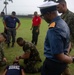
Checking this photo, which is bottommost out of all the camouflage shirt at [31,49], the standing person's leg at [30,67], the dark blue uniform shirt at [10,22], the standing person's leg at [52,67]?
the standing person's leg at [30,67]

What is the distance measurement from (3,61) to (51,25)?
13.3ft

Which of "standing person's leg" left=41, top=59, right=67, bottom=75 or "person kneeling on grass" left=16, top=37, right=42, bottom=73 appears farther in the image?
"person kneeling on grass" left=16, top=37, right=42, bottom=73

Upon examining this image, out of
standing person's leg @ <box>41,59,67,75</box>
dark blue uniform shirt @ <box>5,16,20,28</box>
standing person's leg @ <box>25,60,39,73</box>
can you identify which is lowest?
standing person's leg @ <box>25,60,39,73</box>

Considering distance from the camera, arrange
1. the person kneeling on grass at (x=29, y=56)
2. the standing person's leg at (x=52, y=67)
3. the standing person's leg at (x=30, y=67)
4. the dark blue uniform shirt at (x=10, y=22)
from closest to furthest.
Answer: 1. the standing person's leg at (x=52, y=67)
2. the person kneeling on grass at (x=29, y=56)
3. the standing person's leg at (x=30, y=67)
4. the dark blue uniform shirt at (x=10, y=22)

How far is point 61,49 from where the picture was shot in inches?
103

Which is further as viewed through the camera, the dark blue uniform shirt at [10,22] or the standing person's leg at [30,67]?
the dark blue uniform shirt at [10,22]

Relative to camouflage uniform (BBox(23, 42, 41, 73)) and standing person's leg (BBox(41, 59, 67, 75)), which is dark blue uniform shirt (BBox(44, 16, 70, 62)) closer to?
standing person's leg (BBox(41, 59, 67, 75))

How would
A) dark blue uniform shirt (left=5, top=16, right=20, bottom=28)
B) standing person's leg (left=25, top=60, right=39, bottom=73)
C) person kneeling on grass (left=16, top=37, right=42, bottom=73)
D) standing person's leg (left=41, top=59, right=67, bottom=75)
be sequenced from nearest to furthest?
standing person's leg (left=41, top=59, right=67, bottom=75) → person kneeling on grass (left=16, top=37, right=42, bottom=73) → standing person's leg (left=25, top=60, right=39, bottom=73) → dark blue uniform shirt (left=5, top=16, right=20, bottom=28)

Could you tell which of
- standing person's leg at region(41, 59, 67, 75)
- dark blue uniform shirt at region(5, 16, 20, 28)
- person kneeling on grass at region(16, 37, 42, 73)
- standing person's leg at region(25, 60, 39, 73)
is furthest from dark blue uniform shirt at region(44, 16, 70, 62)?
dark blue uniform shirt at region(5, 16, 20, 28)

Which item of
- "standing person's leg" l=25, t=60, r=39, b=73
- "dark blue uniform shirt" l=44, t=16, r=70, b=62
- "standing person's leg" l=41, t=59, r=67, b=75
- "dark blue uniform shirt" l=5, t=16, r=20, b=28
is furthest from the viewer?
"dark blue uniform shirt" l=5, t=16, r=20, b=28

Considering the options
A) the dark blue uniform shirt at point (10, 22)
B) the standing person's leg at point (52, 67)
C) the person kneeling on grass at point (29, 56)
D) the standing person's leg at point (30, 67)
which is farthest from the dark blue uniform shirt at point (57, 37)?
the dark blue uniform shirt at point (10, 22)

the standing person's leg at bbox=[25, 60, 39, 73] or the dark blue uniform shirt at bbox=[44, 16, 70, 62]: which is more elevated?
the dark blue uniform shirt at bbox=[44, 16, 70, 62]

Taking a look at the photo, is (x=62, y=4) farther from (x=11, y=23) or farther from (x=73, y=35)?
(x=11, y=23)

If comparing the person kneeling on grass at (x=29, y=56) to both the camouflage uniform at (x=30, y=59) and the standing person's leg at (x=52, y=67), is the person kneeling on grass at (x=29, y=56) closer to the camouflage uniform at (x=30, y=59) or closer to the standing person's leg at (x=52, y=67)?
the camouflage uniform at (x=30, y=59)
